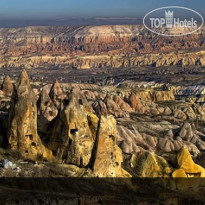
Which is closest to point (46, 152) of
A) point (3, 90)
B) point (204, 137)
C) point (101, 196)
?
point (101, 196)

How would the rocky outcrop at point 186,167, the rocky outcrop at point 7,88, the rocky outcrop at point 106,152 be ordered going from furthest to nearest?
the rocky outcrop at point 7,88
the rocky outcrop at point 186,167
the rocky outcrop at point 106,152

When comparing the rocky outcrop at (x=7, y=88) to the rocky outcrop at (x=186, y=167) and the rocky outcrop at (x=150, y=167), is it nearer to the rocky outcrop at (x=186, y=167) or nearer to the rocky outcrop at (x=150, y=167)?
the rocky outcrop at (x=150, y=167)

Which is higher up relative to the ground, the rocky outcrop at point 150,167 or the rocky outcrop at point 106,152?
the rocky outcrop at point 106,152

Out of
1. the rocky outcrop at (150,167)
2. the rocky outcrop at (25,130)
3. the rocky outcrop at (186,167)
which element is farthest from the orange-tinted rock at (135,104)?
the rocky outcrop at (25,130)

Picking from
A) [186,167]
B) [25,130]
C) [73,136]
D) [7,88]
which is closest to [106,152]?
[73,136]

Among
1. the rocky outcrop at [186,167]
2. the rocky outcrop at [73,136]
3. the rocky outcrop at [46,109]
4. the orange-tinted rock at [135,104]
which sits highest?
the rocky outcrop at [73,136]

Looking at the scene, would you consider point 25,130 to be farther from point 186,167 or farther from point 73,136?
point 186,167

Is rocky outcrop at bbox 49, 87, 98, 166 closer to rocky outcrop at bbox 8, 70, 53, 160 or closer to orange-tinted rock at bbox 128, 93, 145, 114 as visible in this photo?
rocky outcrop at bbox 8, 70, 53, 160

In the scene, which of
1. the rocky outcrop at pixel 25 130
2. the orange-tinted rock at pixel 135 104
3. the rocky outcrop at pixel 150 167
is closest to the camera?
the rocky outcrop at pixel 150 167

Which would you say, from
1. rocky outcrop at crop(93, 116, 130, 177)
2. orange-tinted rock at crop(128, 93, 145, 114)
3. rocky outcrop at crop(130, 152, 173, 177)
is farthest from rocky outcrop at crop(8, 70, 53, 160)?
orange-tinted rock at crop(128, 93, 145, 114)
